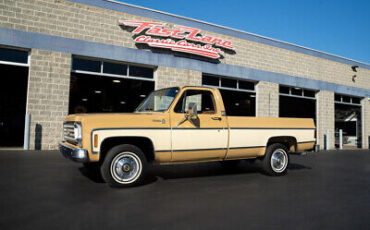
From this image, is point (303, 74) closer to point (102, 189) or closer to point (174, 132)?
point (174, 132)

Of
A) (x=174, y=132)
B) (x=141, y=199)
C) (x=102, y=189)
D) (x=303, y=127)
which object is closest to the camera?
(x=141, y=199)

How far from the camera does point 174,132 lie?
579cm

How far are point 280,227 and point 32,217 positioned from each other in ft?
10.5

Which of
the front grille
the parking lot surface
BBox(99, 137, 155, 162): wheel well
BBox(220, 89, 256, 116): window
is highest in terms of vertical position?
BBox(220, 89, 256, 116): window

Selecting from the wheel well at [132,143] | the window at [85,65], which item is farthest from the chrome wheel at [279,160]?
the window at [85,65]

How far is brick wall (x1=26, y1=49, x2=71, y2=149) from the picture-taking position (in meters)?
11.0

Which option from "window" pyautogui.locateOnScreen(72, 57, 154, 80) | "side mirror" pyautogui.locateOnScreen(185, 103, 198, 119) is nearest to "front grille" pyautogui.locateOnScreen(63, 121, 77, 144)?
"side mirror" pyautogui.locateOnScreen(185, 103, 198, 119)

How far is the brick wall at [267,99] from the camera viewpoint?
16.8 m

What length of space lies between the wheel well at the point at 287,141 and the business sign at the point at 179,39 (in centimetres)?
800

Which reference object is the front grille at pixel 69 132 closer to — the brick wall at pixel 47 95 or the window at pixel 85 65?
the brick wall at pixel 47 95

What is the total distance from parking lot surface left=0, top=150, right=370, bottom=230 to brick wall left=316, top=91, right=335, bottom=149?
1263 centimetres

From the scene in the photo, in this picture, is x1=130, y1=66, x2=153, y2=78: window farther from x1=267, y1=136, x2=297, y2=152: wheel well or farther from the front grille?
x1=267, y1=136, x2=297, y2=152: wheel well

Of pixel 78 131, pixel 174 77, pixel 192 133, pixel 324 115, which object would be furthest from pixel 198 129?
pixel 324 115

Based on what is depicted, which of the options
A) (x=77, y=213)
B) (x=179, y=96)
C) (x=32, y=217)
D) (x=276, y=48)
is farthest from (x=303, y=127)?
(x=276, y=48)
